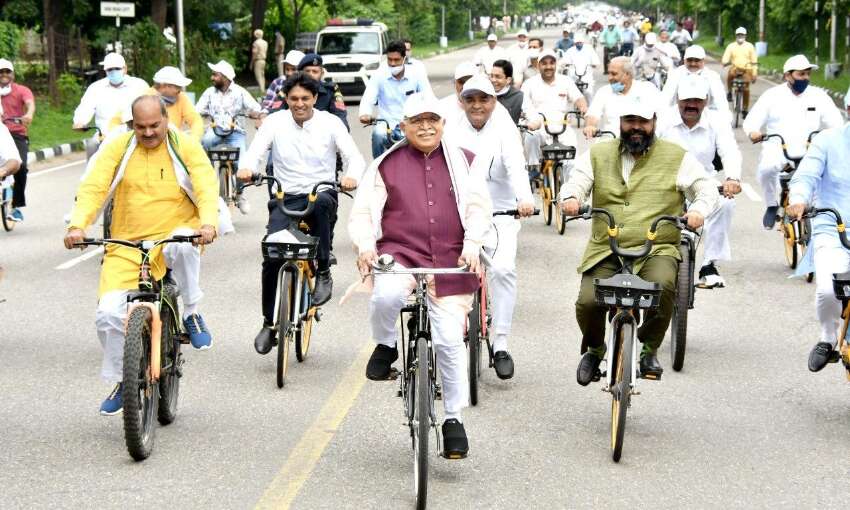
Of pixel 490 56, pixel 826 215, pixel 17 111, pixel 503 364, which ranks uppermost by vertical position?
pixel 490 56

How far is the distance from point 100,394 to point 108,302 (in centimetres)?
137

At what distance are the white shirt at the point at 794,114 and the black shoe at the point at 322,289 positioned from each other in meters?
5.42

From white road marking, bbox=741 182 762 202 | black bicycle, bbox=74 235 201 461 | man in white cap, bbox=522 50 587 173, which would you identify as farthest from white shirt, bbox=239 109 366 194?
white road marking, bbox=741 182 762 202

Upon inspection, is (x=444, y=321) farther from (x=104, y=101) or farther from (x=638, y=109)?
(x=104, y=101)

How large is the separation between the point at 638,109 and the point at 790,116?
6.65m

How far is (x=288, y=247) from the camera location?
30.0 feet

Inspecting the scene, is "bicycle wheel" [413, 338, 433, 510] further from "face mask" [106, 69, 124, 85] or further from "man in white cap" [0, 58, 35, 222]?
"man in white cap" [0, 58, 35, 222]

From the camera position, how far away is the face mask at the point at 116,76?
15.5 metres

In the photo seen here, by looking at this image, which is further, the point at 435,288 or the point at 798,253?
the point at 798,253

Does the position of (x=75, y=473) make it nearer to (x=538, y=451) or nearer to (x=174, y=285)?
(x=174, y=285)

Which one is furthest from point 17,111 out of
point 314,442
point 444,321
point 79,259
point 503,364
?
point 444,321

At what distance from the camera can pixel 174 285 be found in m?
8.48

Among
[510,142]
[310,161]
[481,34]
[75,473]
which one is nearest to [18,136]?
[310,161]

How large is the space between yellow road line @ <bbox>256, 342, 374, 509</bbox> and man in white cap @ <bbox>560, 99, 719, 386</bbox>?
1392mm
